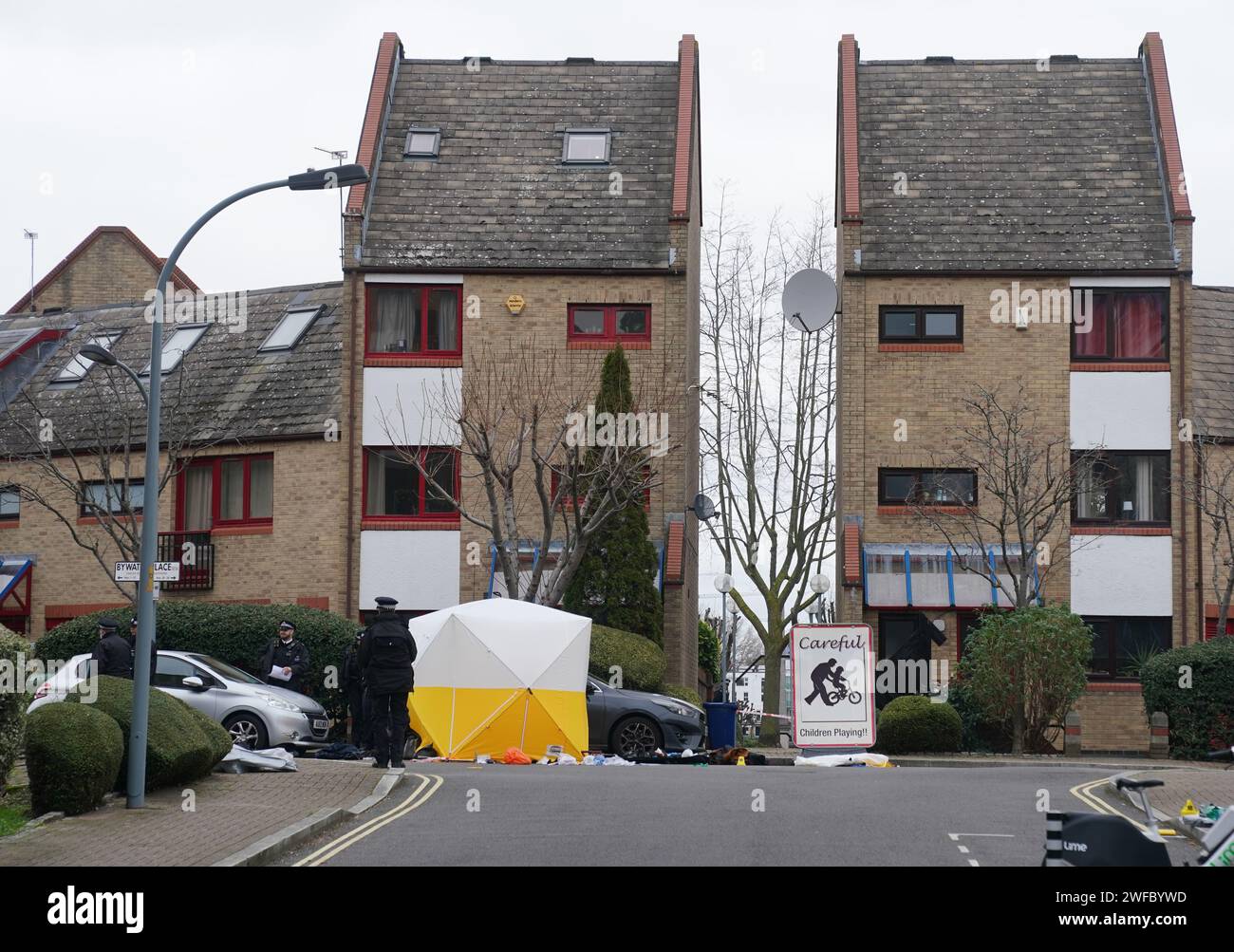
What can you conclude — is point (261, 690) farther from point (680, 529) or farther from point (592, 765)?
point (680, 529)

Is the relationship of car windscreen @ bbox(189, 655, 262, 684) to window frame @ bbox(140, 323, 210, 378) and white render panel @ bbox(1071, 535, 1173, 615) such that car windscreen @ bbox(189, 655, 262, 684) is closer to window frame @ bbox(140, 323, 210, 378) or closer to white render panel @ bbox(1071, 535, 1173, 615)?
window frame @ bbox(140, 323, 210, 378)

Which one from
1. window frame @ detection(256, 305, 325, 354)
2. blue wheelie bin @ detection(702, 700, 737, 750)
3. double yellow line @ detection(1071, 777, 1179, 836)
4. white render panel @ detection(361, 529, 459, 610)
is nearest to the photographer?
double yellow line @ detection(1071, 777, 1179, 836)

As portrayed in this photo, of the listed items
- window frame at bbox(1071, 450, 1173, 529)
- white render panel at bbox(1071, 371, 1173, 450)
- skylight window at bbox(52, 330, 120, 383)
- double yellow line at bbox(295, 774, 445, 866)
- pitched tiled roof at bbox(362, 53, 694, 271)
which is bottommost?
double yellow line at bbox(295, 774, 445, 866)

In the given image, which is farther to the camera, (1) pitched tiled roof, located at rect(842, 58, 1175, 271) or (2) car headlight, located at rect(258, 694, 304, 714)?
(1) pitched tiled roof, located at rect(842, 58, 1175, 271)

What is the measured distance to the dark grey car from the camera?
24.3 meters

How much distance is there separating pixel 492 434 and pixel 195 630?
22.1 ft

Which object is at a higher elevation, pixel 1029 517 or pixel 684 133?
pixel 684 133

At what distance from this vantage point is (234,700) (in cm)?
2302

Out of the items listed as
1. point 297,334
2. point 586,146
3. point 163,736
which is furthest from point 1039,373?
point 163,736

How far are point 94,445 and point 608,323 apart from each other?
34.4 ft

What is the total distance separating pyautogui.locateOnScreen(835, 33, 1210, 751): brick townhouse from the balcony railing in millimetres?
12209

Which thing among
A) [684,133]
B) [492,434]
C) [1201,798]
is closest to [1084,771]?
[1201,798]

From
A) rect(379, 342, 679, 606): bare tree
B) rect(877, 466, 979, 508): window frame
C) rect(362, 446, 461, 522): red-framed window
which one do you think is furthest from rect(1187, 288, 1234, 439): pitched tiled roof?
rect(362, 446, 461, 522): red-framed window

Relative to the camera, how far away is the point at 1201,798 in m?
16.7
